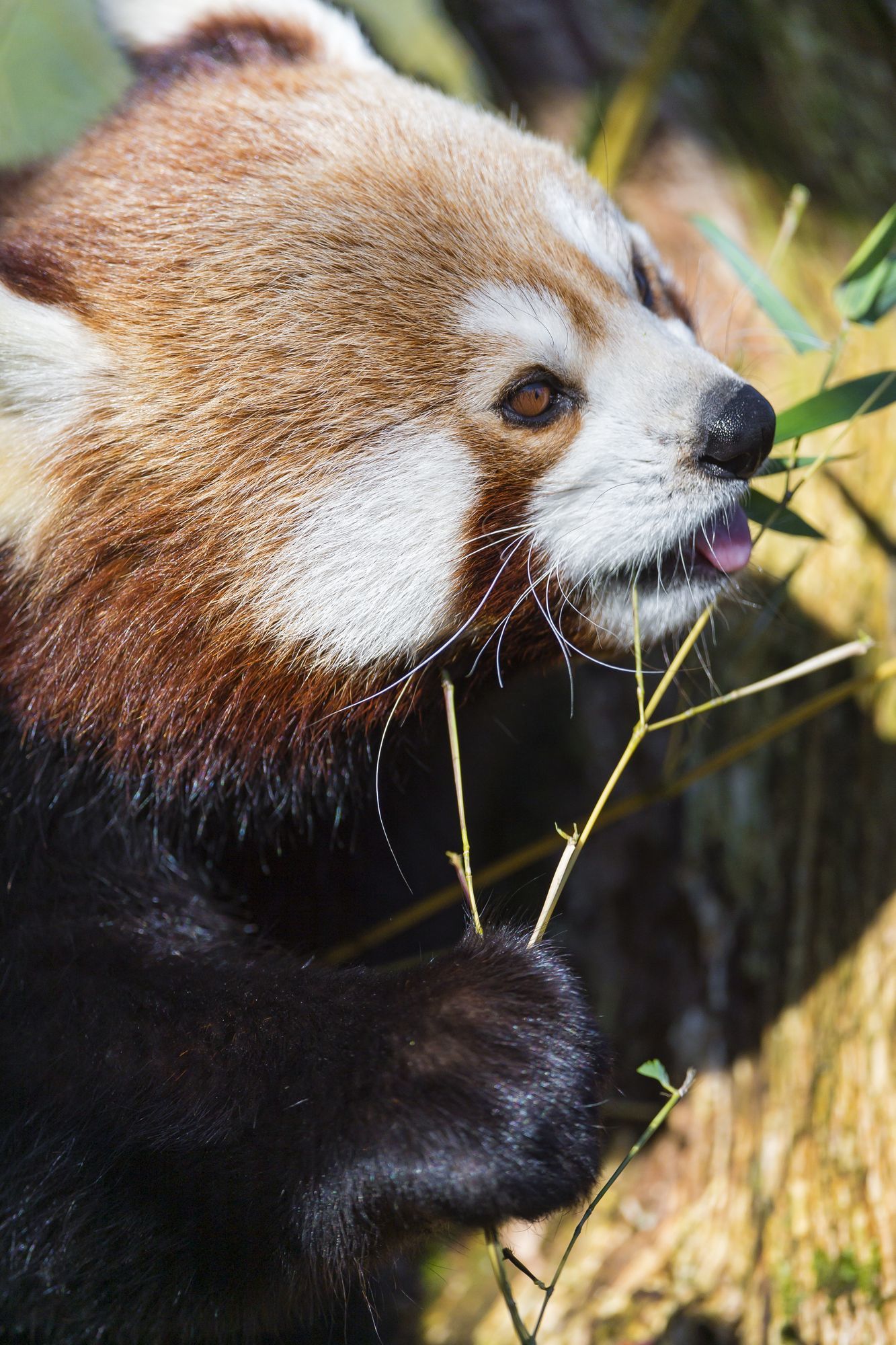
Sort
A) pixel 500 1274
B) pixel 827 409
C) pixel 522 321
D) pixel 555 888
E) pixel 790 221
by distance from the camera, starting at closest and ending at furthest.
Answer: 1. pixel 500 1274
2. pixel 555 888
3. pixel 522 321
4. pixel 827 409
5. pixel 790 221

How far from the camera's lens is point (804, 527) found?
2.34m

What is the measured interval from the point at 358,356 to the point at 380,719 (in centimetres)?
64

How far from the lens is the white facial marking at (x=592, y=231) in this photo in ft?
6.61

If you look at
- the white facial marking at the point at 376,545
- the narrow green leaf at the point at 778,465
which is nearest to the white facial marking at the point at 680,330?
the narrow green leaf at the point at 778,465

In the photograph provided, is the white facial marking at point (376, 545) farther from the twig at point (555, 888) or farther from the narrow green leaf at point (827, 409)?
the narrow green leaf at point (827, 409)

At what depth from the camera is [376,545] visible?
71.4 inches

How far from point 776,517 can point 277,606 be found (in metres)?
1.08

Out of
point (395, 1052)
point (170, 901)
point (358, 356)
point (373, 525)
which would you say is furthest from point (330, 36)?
point (395, 1052)

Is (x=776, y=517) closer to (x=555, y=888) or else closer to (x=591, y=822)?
(x=591, y=822)

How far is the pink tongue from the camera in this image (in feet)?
6.51

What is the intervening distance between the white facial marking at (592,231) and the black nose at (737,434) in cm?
37

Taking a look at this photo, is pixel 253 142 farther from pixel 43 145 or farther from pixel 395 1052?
pixel 395 1052

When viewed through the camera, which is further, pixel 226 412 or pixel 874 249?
pixel 874 249

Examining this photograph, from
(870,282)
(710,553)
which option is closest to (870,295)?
(870,282)
